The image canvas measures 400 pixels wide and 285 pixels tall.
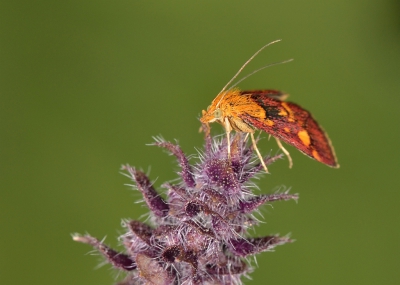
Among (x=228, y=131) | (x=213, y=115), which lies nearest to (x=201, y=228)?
(x=228, y=131)

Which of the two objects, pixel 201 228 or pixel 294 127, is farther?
pixel 294 127

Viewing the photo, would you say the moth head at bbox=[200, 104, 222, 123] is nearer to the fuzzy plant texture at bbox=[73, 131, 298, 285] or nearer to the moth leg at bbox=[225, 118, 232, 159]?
the moth leg at bbox=[225, 118, 232, 159]

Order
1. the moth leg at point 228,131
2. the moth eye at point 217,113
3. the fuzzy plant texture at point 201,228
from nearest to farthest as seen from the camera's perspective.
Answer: the fuzzy plant texture at point 201,228
the moth leg at point 228,131
the moth eye at point 217,113

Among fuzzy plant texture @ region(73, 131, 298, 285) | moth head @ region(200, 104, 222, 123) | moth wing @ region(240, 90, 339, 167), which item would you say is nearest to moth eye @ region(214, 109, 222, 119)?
moth head @ region(200, 104, 222, 123)

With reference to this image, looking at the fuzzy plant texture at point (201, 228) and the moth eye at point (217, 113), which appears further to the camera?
the moth eye at point (217, 113)

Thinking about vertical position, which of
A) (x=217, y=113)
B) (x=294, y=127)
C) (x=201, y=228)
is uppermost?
(x=217, y=113)

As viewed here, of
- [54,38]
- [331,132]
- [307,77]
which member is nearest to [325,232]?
[331,132]

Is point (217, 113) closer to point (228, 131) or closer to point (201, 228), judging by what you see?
point (228, 131)

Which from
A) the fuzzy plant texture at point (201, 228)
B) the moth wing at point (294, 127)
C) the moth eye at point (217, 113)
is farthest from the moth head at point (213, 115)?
the fuzzy plant texture at point (201, 228)

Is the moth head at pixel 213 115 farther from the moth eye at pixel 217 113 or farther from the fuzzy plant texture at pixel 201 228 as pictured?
the fuzzy plant texture at pixel 201 228

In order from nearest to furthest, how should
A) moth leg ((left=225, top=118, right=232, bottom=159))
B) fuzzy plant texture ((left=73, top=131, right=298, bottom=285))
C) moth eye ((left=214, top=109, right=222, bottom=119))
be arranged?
fuzzy plant texture ((left=73, top=131, right=298, bottom=285)) → moth leg ((left=225, top=118, right=232, bottom=159)) → moth eye ((left=214, top=109, right=222, bottom=119))
